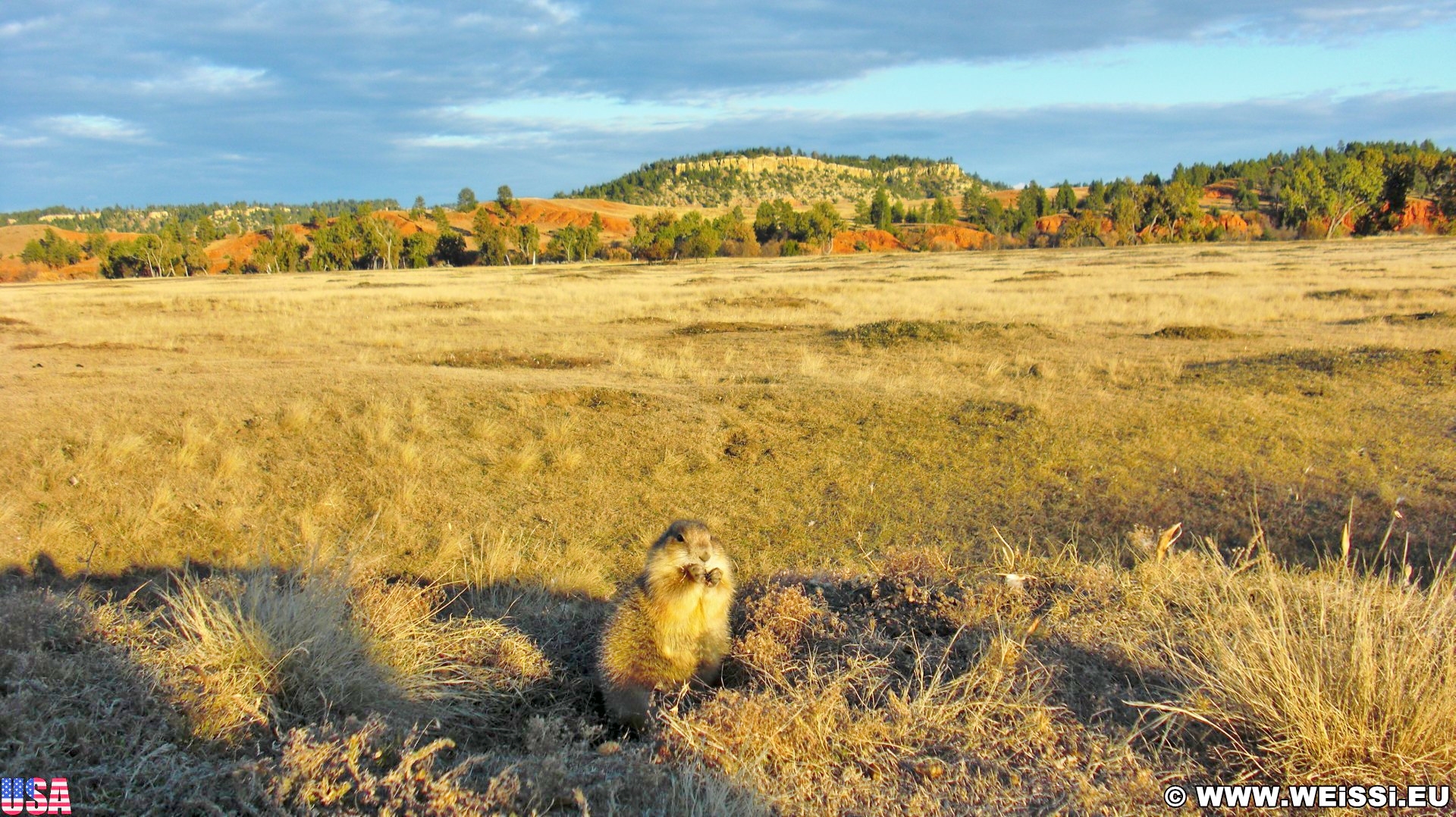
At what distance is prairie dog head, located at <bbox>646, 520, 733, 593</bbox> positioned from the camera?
129 inches

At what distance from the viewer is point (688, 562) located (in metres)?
3.31

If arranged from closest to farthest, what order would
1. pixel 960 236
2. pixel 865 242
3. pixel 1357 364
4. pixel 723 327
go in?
pixel 1357 364 < pixel 723 327 < pixel 865 242 < pixel 960 236

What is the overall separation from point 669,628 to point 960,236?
11195cm

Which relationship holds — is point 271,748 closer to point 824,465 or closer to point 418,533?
point 418,533

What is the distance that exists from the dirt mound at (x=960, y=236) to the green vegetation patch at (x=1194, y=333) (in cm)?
8220

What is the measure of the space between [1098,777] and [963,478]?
23.0 feet

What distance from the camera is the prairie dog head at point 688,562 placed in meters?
3.29

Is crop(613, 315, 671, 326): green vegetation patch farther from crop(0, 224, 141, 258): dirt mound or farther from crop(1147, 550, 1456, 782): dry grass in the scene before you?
crop(0, 224, 141, 258): dirt mound

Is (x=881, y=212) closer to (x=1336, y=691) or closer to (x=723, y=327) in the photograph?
(x=723, y=327)

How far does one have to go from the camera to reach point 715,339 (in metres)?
19.2

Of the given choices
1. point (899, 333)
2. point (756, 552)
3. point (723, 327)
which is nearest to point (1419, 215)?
point (899, 333)

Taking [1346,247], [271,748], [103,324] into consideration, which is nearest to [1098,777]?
[271,748]

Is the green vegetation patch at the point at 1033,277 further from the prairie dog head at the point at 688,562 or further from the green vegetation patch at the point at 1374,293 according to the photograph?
the prairie dog head at the point at 688,562

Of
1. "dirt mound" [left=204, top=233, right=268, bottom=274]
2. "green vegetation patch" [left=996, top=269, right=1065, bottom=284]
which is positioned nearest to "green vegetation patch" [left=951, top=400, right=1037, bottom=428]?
"green vegetation patch" [left=996, top=269, right=1065, bottom=284]
